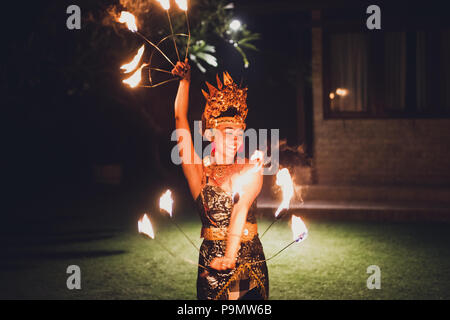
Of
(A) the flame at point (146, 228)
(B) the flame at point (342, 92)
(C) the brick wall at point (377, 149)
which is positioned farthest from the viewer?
(B) the flame at point (342, 92)

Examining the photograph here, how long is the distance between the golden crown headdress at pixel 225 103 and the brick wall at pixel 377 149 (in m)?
9.55

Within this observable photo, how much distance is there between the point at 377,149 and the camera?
12281 mm

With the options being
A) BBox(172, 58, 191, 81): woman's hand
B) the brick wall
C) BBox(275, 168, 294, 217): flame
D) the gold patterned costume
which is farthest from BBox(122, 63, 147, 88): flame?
the brick wall

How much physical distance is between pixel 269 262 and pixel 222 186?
4336 mm

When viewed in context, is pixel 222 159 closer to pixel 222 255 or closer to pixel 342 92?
pixel 222 255

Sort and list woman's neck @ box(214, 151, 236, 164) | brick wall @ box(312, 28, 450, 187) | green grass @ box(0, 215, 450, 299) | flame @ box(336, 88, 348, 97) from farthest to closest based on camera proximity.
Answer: flame @ box(336, 88, 348, 97)
brick wall @ box(312, 28, 450, 187)
green grass @ box(0, 215, 450, 299)
woman's neck @ box(214, 151, 236, 164)

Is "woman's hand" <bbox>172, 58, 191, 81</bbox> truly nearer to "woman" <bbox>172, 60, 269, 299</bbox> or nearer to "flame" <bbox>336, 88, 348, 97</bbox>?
"woman" <bbox>172, 60, 269, 299</bbox>

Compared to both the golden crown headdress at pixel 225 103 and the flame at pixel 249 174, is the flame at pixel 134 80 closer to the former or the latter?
the golden crown headdress at pixel 225 103

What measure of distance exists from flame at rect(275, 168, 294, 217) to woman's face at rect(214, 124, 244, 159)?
30 centimetres

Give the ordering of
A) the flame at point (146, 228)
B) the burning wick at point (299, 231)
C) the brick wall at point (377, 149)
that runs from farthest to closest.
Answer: the brick wall at point (377, 149), the flame at point (146, 228), the burning wick at point (299, 231)

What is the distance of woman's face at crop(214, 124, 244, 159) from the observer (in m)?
3.08

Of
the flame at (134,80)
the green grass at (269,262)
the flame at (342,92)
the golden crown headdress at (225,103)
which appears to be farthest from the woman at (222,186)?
the flame at (342,92)

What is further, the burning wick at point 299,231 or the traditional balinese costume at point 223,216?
the traditional balinese costume at point 223,216

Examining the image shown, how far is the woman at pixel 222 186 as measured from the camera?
10.1 ft
